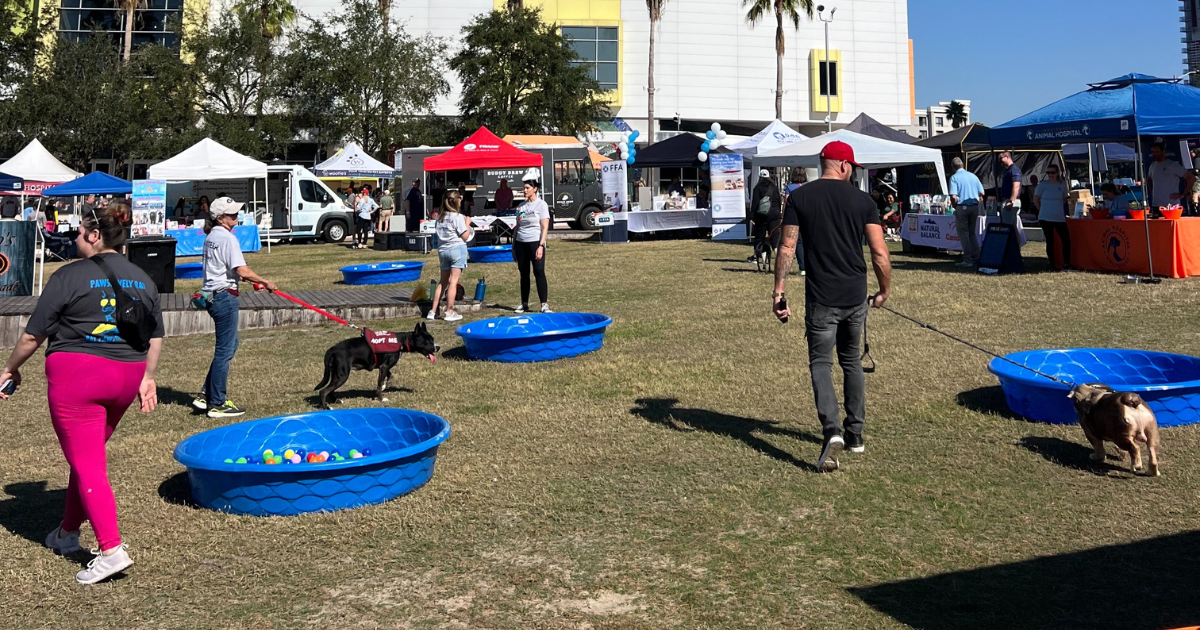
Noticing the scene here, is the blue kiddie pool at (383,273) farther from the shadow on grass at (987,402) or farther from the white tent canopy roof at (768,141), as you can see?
the shadow on grass at (987,402)

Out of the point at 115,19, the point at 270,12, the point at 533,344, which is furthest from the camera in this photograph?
the point at 115,19

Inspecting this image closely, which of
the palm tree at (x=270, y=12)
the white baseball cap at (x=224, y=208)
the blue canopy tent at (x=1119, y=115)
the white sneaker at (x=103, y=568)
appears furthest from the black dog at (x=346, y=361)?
the palm tree at (x=270, y=12)

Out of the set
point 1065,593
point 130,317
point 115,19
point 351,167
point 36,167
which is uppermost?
point 115,19

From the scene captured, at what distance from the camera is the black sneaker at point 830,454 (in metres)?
5.79

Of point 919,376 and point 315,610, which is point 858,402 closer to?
point 919,376

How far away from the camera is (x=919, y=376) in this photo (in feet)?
27.4

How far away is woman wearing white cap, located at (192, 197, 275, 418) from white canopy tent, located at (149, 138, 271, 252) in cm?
1825

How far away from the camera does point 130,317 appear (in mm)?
4367

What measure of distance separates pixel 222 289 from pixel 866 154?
1648cm

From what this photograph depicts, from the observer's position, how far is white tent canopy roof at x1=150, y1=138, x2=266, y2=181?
80.6ft

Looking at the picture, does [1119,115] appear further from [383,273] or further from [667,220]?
[667,220]

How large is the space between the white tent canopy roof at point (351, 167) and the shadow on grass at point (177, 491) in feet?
88.8

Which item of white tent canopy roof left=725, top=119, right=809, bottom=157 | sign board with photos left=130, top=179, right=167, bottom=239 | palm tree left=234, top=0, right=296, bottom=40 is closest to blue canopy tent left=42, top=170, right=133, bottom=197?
sign board with photos left=130, top=179, right=167, bottom=239

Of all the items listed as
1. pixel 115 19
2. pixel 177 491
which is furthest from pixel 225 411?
pixel 115 19
